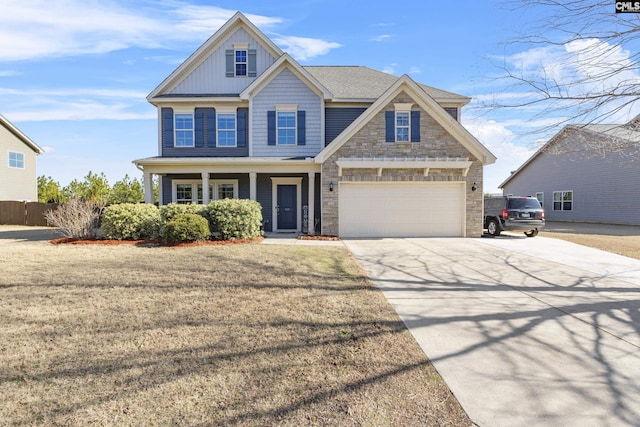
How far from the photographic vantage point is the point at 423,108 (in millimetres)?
14688

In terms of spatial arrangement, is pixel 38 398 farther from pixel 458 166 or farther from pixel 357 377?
pixel 458 166

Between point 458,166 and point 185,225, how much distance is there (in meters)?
10.8

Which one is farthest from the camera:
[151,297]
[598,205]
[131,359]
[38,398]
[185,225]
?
[598,205]

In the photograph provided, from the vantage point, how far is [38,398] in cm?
303

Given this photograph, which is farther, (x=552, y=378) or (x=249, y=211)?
(x=249, y=211)

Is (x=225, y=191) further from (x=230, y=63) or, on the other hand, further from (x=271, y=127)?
(x=230, y=63)

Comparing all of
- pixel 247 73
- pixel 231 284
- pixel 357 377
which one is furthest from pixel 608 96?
pixel 247 73

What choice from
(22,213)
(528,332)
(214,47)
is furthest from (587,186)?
(22,213)

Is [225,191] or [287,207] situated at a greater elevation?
[225,191]

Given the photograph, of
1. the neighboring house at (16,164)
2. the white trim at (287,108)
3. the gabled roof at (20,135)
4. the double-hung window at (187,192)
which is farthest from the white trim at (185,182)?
the gabled roof at (20,135)

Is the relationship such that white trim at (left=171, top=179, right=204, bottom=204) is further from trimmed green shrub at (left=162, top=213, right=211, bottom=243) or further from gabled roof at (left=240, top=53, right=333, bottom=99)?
trimmed green shrub at (left=162, top=213, right=211, bottom=243)

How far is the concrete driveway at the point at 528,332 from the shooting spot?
3064 millimetres

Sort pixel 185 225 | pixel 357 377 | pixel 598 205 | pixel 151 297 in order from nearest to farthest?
pixel 357 377
pixel 151 297
pixel 185 225
pixel 598 205

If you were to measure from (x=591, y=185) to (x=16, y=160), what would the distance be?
1632 inches
